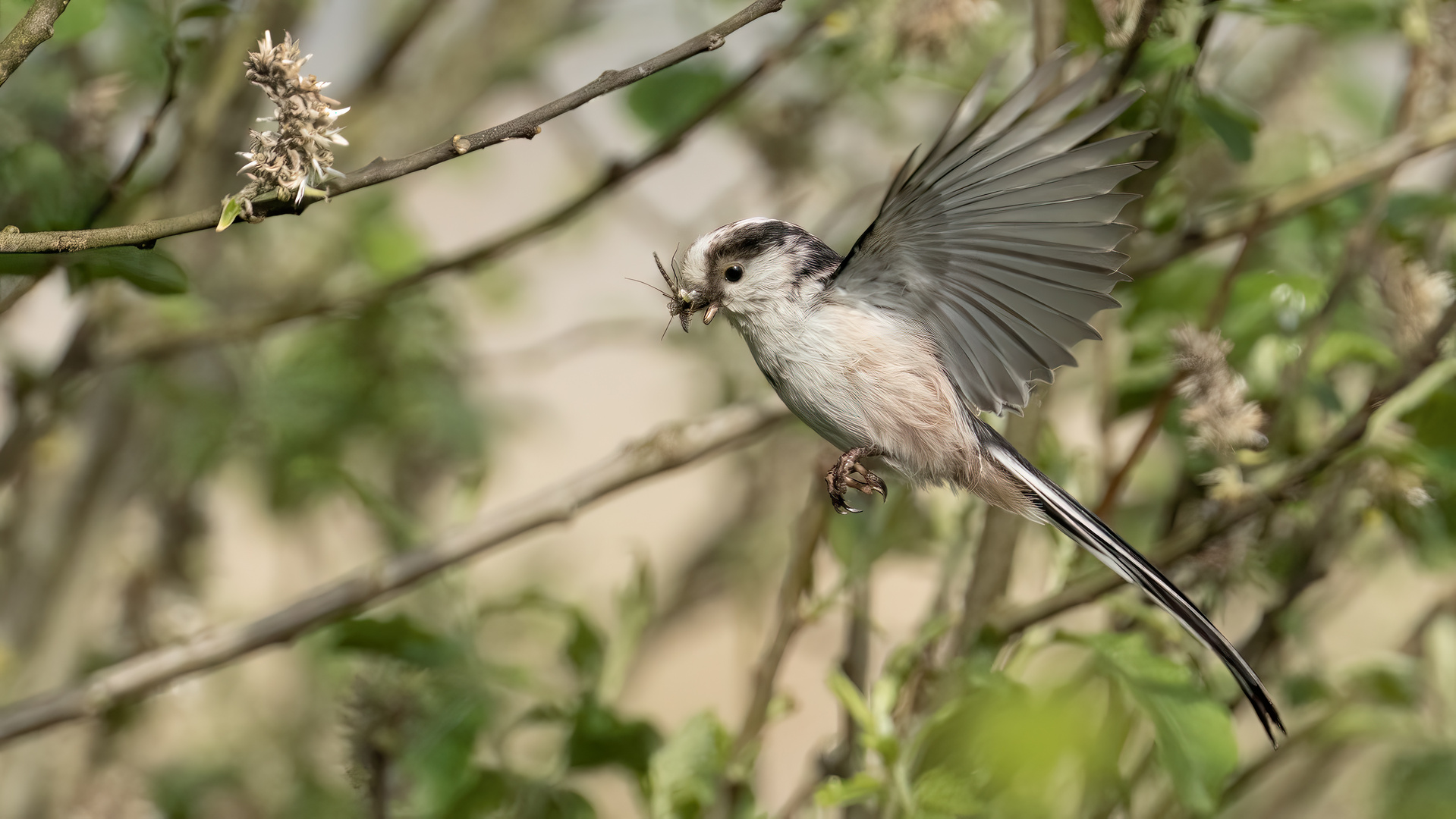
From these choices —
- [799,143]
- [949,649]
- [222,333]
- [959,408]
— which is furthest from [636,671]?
[959,408]

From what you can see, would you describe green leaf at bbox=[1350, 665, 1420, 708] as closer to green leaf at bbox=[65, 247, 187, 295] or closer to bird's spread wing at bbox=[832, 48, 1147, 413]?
bird's spread wing at bbox=[832, 48, 1147, 413]

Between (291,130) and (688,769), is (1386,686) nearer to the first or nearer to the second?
(688,769)

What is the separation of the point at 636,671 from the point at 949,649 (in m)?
1.75

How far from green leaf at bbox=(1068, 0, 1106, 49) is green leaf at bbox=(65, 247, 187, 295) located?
77 cm

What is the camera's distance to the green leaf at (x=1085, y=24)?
1.07 meters

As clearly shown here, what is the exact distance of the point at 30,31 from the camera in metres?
0.65

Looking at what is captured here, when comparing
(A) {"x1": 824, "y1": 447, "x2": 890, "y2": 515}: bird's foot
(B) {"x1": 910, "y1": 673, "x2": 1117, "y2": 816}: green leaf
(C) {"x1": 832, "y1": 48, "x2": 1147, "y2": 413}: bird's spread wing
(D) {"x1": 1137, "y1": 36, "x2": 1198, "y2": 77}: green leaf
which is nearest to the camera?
(B) {"x1": 910, "y1": 673, "x2": 1117, "y2": 816}: green leaf

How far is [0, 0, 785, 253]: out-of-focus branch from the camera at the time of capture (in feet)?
2.07

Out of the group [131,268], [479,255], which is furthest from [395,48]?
[131,268]

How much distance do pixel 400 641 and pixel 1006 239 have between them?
79 centimetres

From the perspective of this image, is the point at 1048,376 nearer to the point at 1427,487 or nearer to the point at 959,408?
the point at 959,408

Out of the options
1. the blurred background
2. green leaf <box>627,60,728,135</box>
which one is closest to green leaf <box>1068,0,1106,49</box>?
the blurred background

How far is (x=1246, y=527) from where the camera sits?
127 cm

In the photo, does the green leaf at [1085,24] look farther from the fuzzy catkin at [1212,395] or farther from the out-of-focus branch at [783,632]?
the out-of-focus branch at [783,632]
